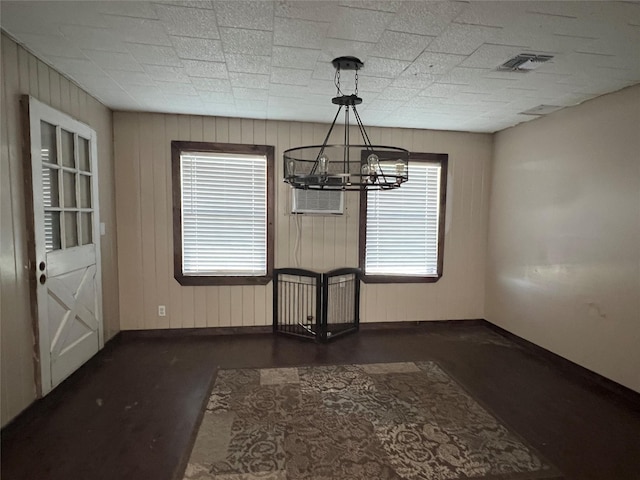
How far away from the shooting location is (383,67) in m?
2.44

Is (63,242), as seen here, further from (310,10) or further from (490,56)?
(490,56)

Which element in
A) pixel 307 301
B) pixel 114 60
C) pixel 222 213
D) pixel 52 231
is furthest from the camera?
pixel 307 301

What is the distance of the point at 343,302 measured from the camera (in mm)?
4098

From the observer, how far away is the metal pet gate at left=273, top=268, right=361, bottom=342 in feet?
13.1

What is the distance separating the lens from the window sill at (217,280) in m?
3.90

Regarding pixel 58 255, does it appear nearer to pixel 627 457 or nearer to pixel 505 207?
pixel 627 457

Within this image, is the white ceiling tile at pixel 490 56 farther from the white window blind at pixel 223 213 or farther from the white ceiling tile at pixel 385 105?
the white window blind at pixel 223 213

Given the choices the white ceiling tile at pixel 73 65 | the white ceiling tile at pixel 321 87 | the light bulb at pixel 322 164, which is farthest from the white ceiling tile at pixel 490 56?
the white ceiling tile at pixel 73 65

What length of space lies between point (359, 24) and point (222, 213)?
8.49 feet

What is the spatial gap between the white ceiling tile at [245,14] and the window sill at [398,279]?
3.00m

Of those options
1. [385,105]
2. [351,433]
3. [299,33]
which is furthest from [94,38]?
[351,433]

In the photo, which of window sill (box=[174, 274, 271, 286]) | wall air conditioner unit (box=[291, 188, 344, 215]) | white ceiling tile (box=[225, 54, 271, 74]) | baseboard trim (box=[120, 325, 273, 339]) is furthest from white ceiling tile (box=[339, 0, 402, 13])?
Answer: baseboard trim (box=[120, 325, 273, 339])

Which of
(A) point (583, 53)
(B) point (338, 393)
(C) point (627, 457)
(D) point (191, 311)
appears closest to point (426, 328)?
(B) point (338, 393)

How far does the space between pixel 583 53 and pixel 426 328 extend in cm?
321
